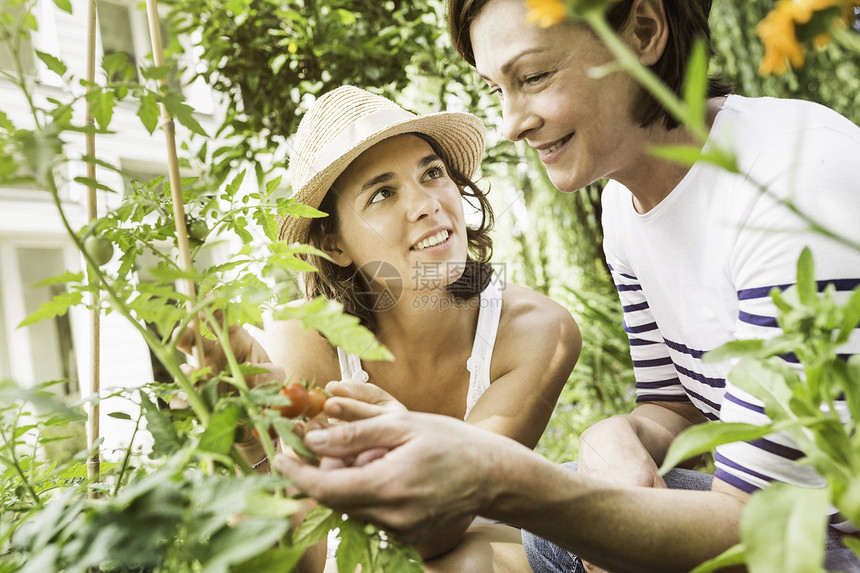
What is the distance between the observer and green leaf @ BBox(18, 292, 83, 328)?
25.0 inches

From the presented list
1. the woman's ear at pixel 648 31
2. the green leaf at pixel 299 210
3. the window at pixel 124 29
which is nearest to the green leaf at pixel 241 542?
the green leaf at pixel 299 210

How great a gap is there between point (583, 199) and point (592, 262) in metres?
0.37

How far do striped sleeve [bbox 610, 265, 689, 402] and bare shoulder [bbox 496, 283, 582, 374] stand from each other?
18 centimetres

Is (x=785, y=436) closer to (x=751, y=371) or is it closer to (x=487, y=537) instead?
(x=751, y=371)

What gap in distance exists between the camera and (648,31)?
1160mm

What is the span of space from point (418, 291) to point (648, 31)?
81cm

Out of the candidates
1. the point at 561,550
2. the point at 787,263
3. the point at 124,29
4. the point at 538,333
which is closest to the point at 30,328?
the point at 124,29

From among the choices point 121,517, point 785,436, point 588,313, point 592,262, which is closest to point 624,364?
point 588,313

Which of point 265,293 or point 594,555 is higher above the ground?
point 265,293

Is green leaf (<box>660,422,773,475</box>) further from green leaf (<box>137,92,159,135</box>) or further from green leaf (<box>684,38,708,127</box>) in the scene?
green leaf (<box>137,92,159,135</box>)

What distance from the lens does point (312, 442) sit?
0.57 m

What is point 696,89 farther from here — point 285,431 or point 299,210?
point 299,210

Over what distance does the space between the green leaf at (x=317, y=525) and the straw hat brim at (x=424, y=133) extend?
970 mm

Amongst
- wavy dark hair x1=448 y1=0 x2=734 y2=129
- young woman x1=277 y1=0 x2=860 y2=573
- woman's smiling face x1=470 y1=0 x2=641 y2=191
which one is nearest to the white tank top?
young woman x1=277 y1=0 x2=860 y2=573
